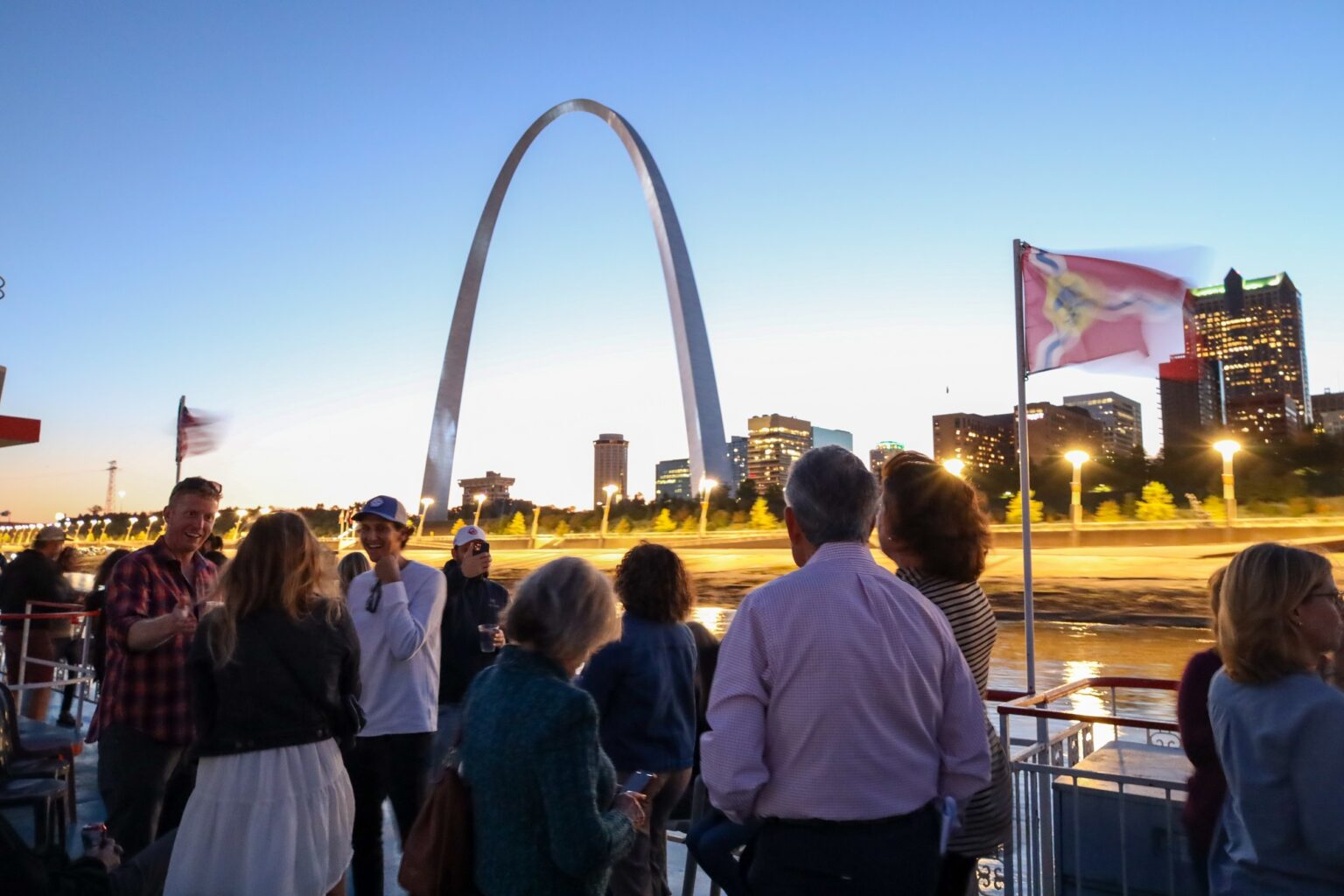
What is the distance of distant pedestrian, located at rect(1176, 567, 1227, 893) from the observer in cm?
197

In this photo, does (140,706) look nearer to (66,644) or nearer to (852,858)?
(852,858)

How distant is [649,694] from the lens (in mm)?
2801

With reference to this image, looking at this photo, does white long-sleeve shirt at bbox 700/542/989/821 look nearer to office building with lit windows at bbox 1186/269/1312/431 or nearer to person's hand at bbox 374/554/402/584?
person's hand at bbox 374/554/402/584

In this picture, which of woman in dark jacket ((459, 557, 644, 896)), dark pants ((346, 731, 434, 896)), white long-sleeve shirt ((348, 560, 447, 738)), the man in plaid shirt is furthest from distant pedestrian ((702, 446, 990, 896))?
the man in plaid shirt

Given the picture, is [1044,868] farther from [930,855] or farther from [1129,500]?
[1129,500]

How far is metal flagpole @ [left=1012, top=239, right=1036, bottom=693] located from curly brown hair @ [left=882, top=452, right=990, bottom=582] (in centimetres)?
211

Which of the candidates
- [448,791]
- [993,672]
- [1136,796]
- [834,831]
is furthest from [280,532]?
[993,672]

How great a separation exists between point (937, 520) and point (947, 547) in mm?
68

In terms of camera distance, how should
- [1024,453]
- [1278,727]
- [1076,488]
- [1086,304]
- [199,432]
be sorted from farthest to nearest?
1. [1076,488]
2. [199,432]
3. [1086,304]
4. [1024,453]
5. [1278,727]

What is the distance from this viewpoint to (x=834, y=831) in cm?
167

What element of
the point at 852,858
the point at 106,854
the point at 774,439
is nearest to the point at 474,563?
Answer: the point at 106,854

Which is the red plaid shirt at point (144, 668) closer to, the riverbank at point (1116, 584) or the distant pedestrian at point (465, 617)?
the distant pedestrian at point (465, 617)

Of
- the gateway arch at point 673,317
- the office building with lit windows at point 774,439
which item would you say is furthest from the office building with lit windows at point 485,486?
the gateway arch at point 673,317

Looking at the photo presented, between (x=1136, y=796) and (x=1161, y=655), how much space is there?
40.2ft
